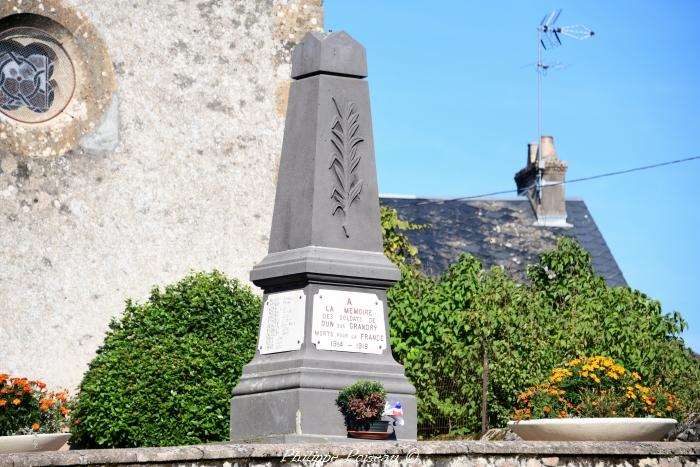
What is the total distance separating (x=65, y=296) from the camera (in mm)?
16266

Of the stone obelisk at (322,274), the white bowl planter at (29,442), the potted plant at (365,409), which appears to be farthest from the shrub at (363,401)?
the white bowl planter at (29,442)

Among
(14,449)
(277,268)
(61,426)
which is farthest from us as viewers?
(61,426)

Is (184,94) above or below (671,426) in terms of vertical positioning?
above

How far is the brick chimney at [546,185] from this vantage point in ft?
88.6

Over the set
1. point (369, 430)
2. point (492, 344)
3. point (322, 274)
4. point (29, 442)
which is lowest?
point (29, 442)

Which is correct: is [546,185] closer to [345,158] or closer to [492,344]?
[492,344]

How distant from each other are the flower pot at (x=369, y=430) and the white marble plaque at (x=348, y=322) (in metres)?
0.73

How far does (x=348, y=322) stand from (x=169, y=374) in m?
4.16

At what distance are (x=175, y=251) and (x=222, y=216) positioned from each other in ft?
2.61

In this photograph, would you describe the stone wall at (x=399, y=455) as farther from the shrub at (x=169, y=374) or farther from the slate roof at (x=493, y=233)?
the slate roof at (x=493, y=233)

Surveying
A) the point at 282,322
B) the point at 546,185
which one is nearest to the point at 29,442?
the point at 282,322

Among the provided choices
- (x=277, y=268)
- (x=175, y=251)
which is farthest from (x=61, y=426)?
(x=277, y=268)

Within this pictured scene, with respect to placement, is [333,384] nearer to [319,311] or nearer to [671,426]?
[319,311]

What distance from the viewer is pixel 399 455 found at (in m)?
8.97
